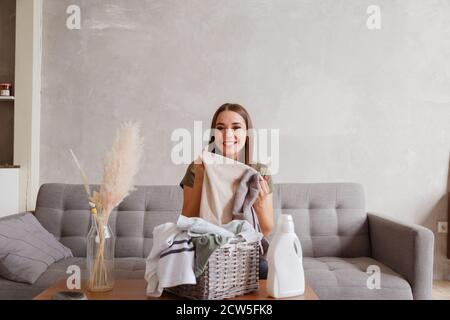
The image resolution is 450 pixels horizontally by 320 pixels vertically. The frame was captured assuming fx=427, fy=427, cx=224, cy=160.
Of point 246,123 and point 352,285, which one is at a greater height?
point 246,123

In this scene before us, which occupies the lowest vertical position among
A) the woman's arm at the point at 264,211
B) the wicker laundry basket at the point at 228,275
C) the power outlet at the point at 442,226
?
the power outlet at the point at 442,226

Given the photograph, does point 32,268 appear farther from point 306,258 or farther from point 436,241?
point 436,241

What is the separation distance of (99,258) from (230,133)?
73 centimetres

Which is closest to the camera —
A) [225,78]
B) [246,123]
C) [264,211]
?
[264,211]

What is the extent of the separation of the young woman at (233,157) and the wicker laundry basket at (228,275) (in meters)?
0.27

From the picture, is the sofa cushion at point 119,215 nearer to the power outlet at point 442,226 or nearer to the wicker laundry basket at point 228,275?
the wicker laundry basket at point 228,275

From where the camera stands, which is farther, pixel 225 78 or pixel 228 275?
pixel 225 78

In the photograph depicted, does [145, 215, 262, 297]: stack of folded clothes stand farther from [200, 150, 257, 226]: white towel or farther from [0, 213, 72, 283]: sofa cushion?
[0, 213, 72, 283]: sofa cushion

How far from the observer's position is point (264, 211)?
68.2 inches

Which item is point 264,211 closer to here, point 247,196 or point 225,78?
point 247,196

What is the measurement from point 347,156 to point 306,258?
38.1 inches

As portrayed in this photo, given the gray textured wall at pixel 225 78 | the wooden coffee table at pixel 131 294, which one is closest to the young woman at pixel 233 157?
the wooden coffee table at pixel 131 294

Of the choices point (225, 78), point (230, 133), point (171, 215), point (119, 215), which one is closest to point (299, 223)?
point (171, 215)

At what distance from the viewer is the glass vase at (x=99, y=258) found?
140 cm
